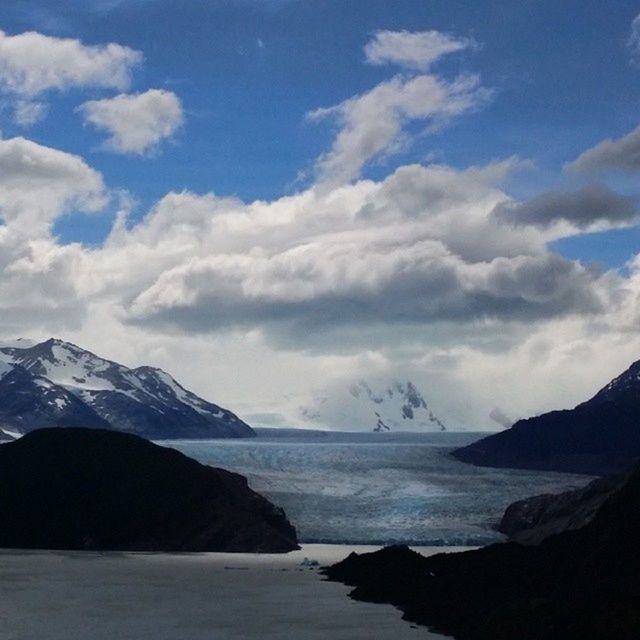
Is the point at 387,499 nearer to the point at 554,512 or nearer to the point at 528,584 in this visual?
the point at 554,512

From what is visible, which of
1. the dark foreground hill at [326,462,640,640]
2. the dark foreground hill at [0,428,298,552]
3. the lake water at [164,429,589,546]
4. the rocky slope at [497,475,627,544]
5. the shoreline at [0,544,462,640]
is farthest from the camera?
the lake water at [164,429,589,546]

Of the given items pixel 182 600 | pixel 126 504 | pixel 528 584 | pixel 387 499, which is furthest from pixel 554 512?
pixel 182 600

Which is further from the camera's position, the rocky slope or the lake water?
the lake water

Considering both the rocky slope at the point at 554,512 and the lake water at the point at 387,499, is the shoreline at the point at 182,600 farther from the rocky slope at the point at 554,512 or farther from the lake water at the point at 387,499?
the rocky slope at the point at 554,512

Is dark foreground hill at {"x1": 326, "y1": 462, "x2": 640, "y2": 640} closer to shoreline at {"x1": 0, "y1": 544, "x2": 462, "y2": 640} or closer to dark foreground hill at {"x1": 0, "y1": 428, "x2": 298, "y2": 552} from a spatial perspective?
shoreline at {"x1": 0, "y1": 544, "x2": 462, "y2": 640}

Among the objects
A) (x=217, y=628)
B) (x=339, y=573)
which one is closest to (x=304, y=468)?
(x=339, y=573)

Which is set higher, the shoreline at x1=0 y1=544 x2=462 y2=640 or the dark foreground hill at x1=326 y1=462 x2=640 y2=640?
the dark foreground hill at x1=326 y1=462 x2=640 y2=640

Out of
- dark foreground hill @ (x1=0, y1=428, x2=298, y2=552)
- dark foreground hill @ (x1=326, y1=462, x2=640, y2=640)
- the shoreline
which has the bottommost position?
the shoreline

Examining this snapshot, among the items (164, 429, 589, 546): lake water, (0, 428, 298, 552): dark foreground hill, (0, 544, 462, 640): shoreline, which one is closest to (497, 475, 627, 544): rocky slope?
(164, 429, 589, 546): lake water
